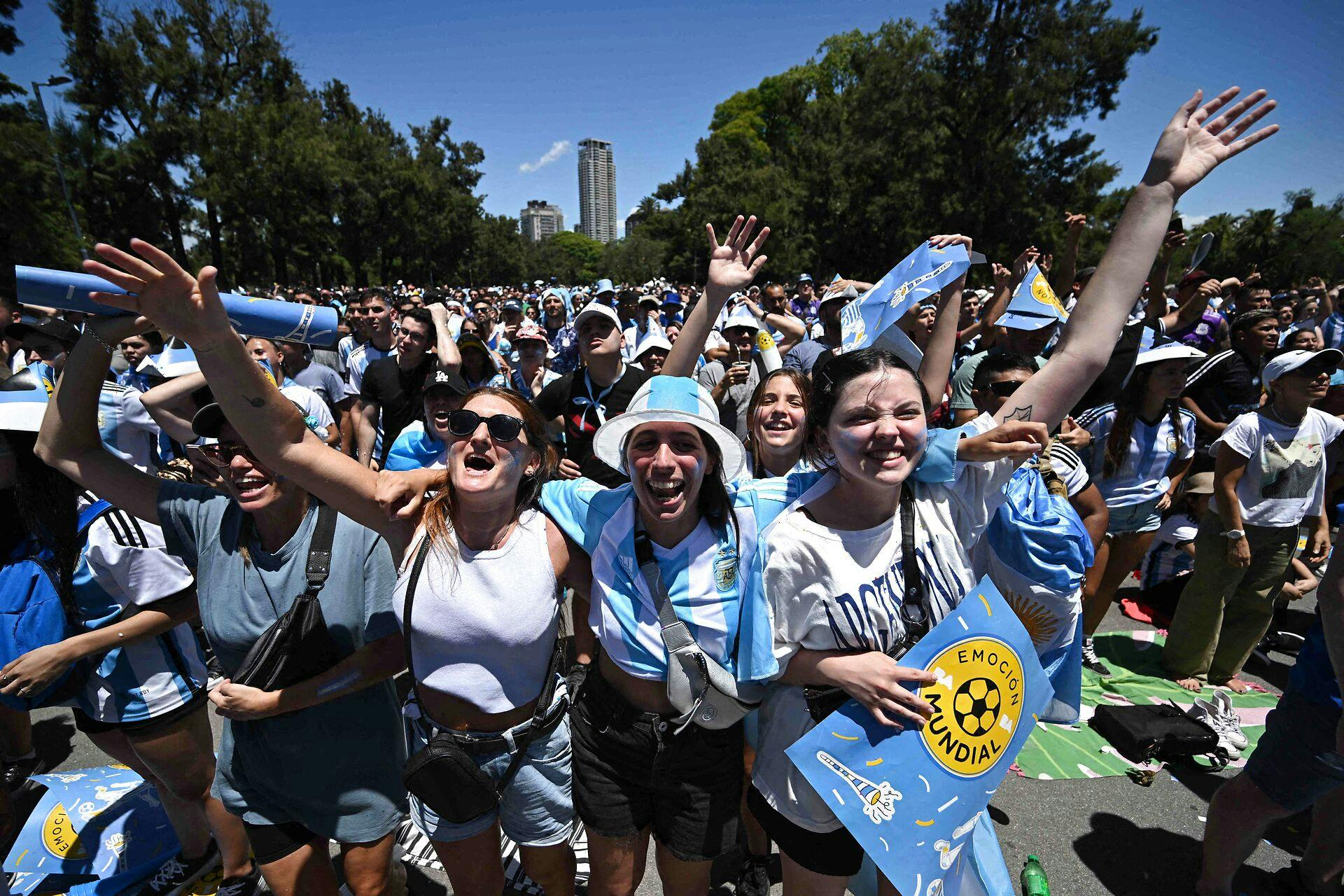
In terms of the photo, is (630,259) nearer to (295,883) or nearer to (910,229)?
(910,229)

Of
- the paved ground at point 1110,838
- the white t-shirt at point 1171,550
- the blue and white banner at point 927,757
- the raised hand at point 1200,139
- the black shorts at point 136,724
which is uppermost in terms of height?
the raised hand at point 1200,139

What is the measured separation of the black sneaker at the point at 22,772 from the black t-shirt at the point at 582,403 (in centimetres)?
340

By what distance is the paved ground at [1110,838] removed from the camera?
115 inches

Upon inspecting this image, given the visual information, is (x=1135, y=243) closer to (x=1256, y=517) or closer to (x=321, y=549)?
(x=321, y=549)

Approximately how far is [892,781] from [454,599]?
143cm

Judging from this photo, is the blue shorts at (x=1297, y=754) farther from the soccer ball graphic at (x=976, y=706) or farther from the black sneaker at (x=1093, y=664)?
the black sneaker at (x=1093, y=664)

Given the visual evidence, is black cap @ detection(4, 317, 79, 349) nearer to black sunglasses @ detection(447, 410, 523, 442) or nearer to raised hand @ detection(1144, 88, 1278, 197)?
black sunglasses @ detection(447, 410, 523, 442)

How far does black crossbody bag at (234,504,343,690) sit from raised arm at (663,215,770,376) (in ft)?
4.52

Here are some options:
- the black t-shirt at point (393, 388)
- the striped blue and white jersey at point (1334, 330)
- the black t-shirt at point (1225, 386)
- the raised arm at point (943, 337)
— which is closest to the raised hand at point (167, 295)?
the raised arm at point (943, 337)

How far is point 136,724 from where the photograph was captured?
2598 millimetres

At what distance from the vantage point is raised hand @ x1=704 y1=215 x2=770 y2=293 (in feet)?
8.90

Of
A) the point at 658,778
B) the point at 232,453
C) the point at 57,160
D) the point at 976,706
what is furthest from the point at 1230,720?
the point at 57,160

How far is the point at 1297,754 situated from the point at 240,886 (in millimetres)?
4413

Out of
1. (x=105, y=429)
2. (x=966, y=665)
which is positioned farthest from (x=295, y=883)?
(x=105, y=429)
